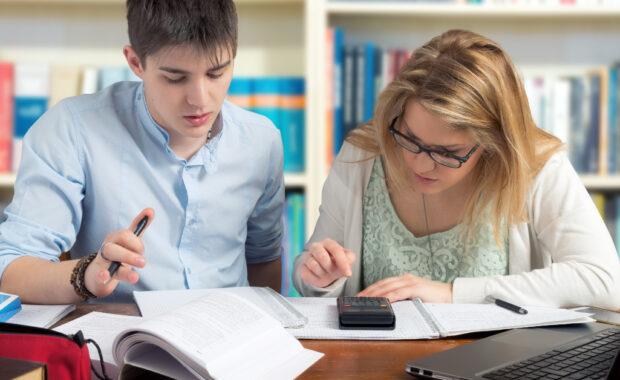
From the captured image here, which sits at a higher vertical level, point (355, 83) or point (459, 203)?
point (355, 83)

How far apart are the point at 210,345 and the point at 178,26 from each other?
2.00ft

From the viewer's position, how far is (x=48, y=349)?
723mm

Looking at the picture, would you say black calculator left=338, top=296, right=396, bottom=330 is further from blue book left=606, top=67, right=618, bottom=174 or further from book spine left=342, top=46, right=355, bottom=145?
blue book left=606, top=67, right=618, bottom=174

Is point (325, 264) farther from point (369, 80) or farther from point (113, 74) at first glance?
point (113, 74)

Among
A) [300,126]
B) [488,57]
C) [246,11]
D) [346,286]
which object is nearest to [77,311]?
[346,286]

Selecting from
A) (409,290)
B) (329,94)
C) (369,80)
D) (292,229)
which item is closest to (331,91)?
(329,94)

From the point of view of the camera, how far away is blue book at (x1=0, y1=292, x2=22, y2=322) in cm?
99

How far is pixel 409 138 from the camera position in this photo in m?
1.23

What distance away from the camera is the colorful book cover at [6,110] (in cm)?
200

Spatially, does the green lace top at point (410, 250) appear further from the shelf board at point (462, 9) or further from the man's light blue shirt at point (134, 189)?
the shelf board at point (462, 9)

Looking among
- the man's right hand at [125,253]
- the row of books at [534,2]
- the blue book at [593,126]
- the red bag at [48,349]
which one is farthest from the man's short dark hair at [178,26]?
the blue book at [593,126]

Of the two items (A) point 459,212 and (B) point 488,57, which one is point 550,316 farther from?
(B) point 488,57

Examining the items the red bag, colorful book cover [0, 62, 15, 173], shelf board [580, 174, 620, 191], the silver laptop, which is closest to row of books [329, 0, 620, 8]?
shelf board [580, 174, 620, 191]

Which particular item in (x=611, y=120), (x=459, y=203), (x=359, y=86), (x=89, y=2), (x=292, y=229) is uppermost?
(x=89, y=2)
